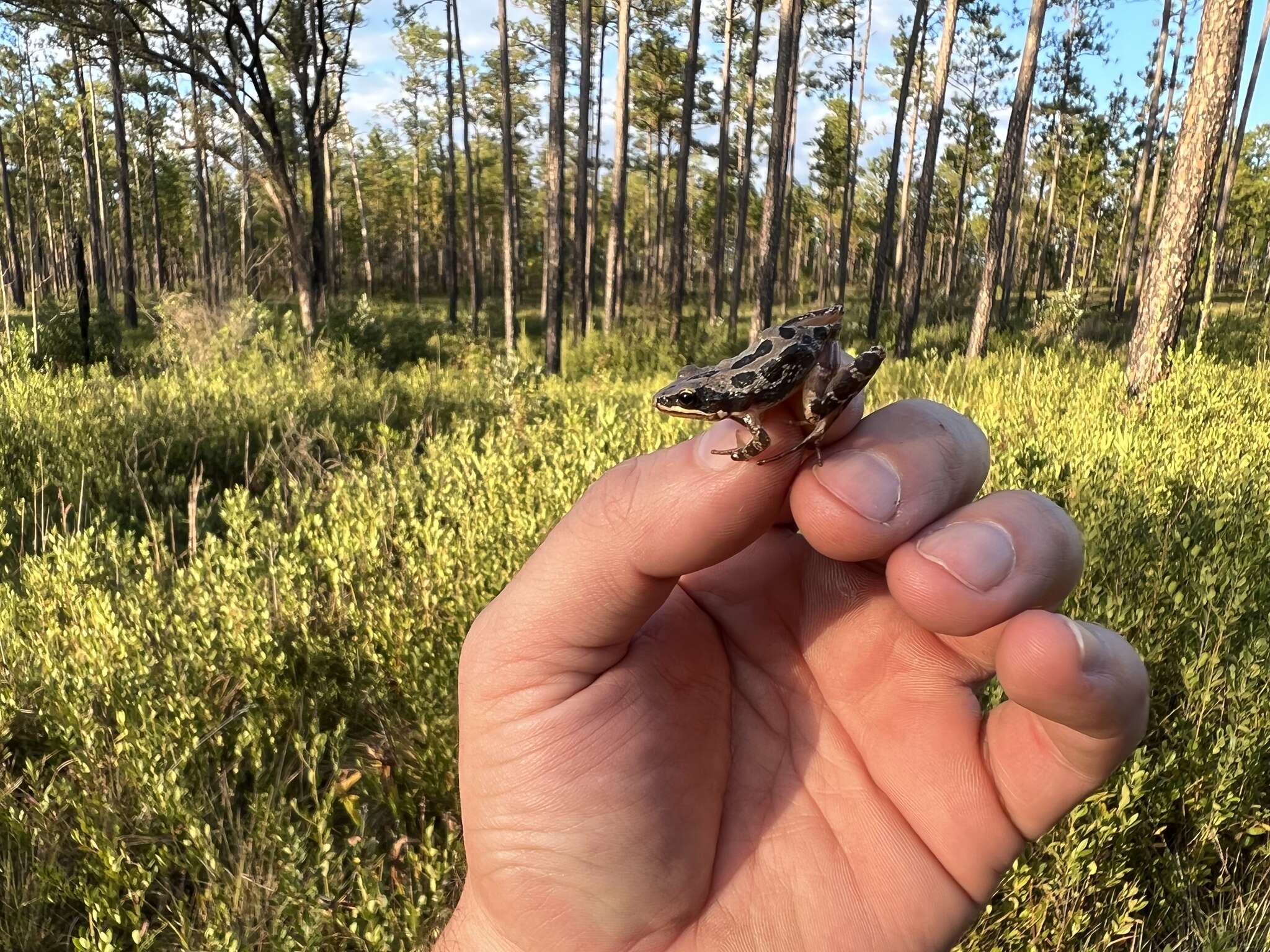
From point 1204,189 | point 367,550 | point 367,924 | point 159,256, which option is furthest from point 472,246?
point 367,924

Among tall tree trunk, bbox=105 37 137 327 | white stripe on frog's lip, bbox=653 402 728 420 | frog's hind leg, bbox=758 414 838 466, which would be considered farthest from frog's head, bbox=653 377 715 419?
tall tree trunk, bbox=105 37 137 327

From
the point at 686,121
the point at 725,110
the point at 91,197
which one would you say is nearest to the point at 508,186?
the point at 686,121

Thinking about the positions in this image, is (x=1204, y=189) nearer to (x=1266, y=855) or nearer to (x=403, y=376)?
(x=1266, y=855)

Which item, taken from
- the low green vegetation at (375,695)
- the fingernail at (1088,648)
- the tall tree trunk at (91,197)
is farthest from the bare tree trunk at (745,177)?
the fingernail at (1088,648)

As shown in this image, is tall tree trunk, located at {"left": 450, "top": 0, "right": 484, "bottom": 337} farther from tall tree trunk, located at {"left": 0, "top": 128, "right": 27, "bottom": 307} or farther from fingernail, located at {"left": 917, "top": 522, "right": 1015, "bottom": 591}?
fingernail, located at {"left": 917, "top": 522, "right": 1015, "bottom": 591}

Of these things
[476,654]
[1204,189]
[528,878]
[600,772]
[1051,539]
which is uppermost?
[1204,189]

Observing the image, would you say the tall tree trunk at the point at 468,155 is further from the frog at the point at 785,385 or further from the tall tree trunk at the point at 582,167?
the frog at the point at 785,385

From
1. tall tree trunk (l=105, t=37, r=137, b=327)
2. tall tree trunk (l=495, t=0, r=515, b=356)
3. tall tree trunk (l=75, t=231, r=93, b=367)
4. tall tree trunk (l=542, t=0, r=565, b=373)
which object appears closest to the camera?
tall tree trunk (l=75, t=231, r=93, b=367)
